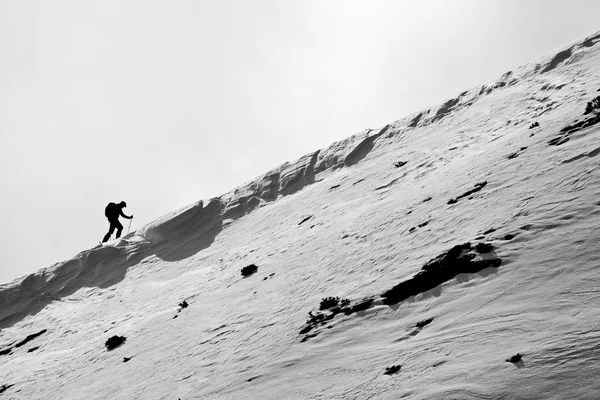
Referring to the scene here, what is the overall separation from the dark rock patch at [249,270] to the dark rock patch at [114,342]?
491cm

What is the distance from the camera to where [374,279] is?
1462 cm

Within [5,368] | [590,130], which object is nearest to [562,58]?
[590,130]

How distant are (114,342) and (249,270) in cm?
552

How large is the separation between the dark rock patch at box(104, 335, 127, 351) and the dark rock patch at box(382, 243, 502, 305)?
11.5 m

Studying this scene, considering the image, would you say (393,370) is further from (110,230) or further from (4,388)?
(110,230)

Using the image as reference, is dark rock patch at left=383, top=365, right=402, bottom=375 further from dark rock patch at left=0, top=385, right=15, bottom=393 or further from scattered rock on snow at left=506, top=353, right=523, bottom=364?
dark rock patch at left=0, top=385, right=15, bottom=393

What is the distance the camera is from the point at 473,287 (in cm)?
1152

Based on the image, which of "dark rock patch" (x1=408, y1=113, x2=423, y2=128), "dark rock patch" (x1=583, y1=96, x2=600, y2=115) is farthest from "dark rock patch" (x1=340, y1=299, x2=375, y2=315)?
"dark rock patch" (x1=408, y1=113, x2=423, y2=128)

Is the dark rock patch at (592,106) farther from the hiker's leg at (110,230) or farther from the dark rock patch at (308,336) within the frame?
the hiker's leg at (110,230)

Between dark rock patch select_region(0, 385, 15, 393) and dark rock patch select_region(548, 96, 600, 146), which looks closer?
dark rock patch select_region(548, 96, 600, 146)

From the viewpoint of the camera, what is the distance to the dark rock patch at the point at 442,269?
12.3 m

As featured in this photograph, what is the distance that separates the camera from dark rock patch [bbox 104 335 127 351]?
20547mm

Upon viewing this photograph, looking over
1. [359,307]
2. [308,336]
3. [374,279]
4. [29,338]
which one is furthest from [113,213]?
[359,307]

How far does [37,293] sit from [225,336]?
62.2 feet
